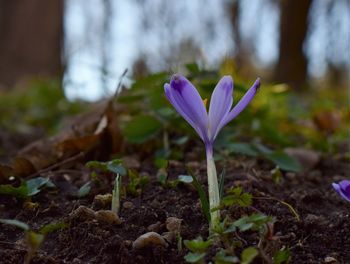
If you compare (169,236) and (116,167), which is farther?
(116,167)

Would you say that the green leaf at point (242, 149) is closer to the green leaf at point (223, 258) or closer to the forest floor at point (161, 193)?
the forest floor at point (161, 193)

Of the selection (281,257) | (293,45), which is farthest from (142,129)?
(293,45)

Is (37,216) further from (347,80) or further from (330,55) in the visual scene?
(347,80)

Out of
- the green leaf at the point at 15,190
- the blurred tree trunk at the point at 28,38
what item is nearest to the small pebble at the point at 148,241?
the green leaf at the point at 15,190

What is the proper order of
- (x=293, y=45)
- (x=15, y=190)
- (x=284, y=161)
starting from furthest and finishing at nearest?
(x=293, y=45) < (x=284, y=161) < (x=15, y=190)

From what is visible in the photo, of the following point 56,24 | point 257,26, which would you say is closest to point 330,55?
point 257,26

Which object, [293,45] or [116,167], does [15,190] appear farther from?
[293,45]

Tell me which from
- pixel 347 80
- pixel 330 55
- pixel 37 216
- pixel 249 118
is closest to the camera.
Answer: pixel 37 216
